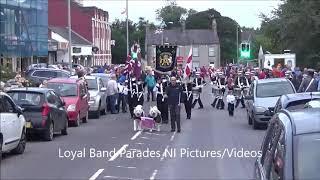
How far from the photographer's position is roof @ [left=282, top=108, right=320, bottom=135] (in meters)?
5.73

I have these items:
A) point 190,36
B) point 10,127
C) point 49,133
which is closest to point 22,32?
point 49,133

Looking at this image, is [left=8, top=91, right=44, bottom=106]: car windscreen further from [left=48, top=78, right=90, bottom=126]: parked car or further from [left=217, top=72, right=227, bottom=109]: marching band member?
[left=217, top=72, right=227, bottom=109]: marching band member

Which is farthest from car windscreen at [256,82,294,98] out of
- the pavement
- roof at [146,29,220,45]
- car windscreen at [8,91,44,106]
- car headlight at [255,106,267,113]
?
roof at [146,29,220,45]

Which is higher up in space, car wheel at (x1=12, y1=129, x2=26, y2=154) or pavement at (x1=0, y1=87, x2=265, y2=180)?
car wheel at (x1=12, y1=129, x2=26, y2=154)

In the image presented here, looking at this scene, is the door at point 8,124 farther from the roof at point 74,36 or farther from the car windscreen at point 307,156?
the roof at point 74,36

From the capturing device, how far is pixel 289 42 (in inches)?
1921

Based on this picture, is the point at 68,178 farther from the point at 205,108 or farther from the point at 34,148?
the point at 205,108

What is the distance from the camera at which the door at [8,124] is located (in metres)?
14.5

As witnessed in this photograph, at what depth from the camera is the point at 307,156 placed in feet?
18.4

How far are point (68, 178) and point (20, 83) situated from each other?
13.2m

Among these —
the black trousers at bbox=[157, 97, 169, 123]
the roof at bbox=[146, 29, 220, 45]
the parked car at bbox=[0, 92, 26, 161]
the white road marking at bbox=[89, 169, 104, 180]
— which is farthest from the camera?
the roof at bbox=[146, 29, 220, 45]

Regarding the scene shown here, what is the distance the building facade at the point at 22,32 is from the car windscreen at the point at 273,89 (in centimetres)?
2760

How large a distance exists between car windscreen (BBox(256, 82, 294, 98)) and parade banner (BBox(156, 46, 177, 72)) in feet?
18.0

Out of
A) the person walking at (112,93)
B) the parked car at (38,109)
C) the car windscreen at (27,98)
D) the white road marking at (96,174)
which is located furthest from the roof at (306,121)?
the person walking at (112,93)
